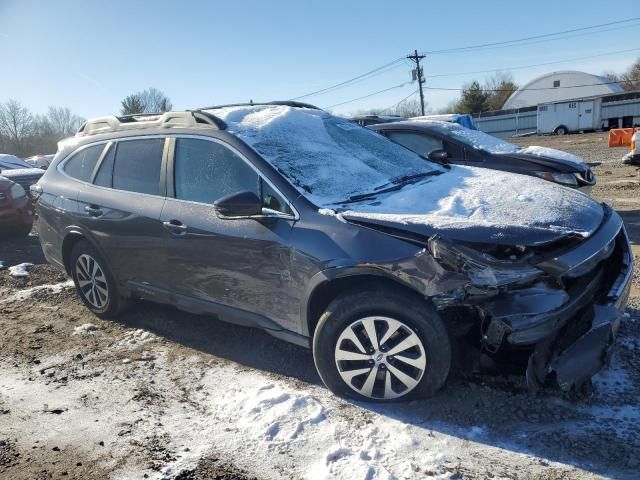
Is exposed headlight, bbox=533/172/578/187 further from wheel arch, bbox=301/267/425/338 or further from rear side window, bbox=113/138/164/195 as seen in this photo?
rear side window, bbox=113/138/164/195

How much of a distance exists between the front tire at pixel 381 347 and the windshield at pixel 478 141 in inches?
190

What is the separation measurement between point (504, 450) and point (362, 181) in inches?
76.6

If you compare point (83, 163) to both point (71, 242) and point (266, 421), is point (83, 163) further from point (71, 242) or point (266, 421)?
point (266, 421)

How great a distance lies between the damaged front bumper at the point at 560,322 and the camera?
258 centimetres

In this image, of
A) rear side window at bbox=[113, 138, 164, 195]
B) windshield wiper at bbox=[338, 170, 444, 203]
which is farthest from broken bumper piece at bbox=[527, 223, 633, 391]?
rear side window at bbox=[113, 138, 164, 195]

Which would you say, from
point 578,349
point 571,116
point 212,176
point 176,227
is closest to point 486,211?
point 578,349

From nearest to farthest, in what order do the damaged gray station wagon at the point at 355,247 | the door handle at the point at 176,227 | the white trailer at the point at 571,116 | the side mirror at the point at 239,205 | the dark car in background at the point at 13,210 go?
the damaged gray station wagon at the point at 355,247, the side mirror at the point at 239,205, the door handle at the point at 176,227, the dark car in background at the point at 13,210, the white trailer at the point at 571,116

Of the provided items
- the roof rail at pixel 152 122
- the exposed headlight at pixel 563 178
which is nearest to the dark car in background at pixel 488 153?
the exposed headlight at pixel 563 178

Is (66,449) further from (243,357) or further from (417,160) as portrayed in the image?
(417,160)

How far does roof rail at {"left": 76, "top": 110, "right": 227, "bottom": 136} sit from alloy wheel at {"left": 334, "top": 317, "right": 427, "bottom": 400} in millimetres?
1823

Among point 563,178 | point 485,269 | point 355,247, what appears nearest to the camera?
point 485,269

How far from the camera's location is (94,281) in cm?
463

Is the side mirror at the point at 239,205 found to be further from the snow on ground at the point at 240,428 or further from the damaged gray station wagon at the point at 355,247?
the snow on ground at the point at 240,428

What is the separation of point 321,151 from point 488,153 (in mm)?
3859
